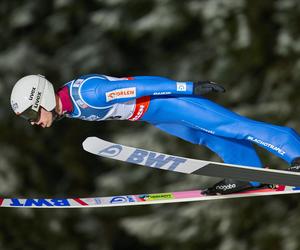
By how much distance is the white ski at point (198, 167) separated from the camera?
5.07 meters

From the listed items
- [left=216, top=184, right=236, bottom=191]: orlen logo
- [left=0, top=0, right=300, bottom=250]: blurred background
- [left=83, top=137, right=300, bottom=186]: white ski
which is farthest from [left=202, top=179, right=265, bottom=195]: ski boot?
[left=0, top=0, right=300, bottom=250]: blurred background

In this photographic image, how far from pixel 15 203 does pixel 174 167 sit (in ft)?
5.28

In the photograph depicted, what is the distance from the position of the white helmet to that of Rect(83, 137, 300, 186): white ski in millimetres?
566

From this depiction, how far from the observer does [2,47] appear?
11875mm

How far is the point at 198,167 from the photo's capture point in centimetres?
518

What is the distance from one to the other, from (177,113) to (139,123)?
6731mm

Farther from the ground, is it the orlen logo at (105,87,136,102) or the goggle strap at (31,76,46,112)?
the orlen logo at (105,87,136,102)

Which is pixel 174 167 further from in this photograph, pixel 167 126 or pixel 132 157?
pixel 167 126

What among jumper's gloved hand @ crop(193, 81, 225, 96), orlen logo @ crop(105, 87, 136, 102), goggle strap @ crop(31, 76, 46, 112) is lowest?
goggle strap @ crop(31, 76, 46, 112)

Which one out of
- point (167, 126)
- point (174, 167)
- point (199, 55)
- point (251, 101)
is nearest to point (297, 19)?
point (251, 101)

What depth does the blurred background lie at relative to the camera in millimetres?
9531

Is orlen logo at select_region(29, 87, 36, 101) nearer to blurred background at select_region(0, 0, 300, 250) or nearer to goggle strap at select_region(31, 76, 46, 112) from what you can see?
goggle strap at select_region(31, 76, 46, 112)

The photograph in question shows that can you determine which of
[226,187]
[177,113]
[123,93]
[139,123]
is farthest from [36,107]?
[139,123]

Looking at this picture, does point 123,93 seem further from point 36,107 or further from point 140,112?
point 36,107
